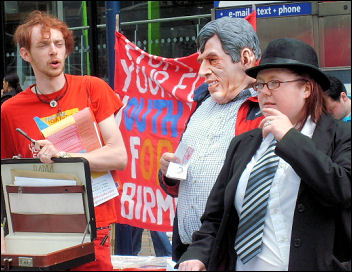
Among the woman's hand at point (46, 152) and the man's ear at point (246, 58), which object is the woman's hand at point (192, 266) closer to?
the woman's hand at point (46, 152)

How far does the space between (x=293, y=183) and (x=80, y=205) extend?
85cm

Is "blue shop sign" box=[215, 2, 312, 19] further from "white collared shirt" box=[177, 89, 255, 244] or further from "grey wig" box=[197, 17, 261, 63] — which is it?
"white collared shirt" box=[177, 89, 255, 244]

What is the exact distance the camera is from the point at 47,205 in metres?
2.60

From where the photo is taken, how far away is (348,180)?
6.73ft

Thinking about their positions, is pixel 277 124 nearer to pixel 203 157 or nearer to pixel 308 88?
pixel 308 88

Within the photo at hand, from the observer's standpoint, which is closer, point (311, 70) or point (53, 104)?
point (311, 70)

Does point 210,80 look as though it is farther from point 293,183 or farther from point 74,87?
point 293,183

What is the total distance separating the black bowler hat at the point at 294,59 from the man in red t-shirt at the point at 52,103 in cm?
109

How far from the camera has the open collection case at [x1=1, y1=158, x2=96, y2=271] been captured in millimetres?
2500

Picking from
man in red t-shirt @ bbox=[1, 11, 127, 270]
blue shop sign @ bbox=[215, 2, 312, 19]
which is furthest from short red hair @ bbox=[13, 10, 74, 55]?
blue shop sign @ bbox=[215, 2, 312, 19]

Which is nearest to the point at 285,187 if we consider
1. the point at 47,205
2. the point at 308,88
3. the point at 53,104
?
the point at 308,88

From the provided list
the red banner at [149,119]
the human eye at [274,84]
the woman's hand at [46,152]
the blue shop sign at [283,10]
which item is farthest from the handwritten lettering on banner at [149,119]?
the human eye at [274,84]

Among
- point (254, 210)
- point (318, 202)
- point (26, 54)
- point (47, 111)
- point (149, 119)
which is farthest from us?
point (149, 119)

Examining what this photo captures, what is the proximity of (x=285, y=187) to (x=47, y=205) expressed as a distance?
0.99m
